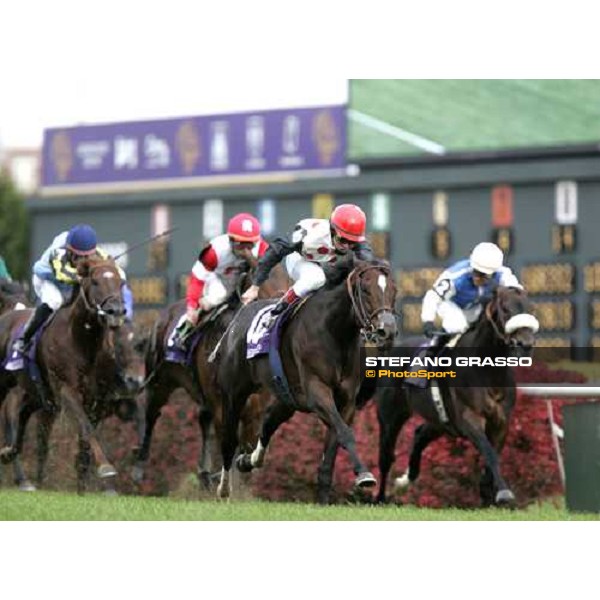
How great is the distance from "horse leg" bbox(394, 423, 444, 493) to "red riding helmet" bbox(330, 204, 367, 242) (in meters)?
2.02

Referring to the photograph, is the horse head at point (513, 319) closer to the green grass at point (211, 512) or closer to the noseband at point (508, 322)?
the noseband at point (508, 322)

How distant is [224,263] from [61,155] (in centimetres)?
1159

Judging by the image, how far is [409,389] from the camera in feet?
31.4

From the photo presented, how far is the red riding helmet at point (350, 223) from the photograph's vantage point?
792cm

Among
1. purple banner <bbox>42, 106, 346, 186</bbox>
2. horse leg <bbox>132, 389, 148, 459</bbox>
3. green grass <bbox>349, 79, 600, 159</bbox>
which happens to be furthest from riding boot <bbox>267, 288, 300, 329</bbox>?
purple banner <bbox>42, 106, 346, 186</bbox>

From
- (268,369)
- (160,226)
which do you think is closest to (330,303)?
(268,369)

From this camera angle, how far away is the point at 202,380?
9773 mm

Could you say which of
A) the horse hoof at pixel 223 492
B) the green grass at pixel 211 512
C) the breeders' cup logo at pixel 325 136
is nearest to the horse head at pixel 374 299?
the green grass at pixel 211 512

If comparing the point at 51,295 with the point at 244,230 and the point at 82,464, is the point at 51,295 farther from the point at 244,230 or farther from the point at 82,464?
the point at 244,230

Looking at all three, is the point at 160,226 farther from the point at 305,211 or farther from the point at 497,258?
the point at 497,258

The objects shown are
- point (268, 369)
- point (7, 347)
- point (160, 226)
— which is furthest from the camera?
point (160, 226)

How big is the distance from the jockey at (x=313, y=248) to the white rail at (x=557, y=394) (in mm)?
1699

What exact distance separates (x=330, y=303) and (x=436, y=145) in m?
10.0

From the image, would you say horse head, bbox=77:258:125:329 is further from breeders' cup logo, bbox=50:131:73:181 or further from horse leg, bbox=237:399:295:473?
breeders' cup logo, bbox=50:131:73:181
